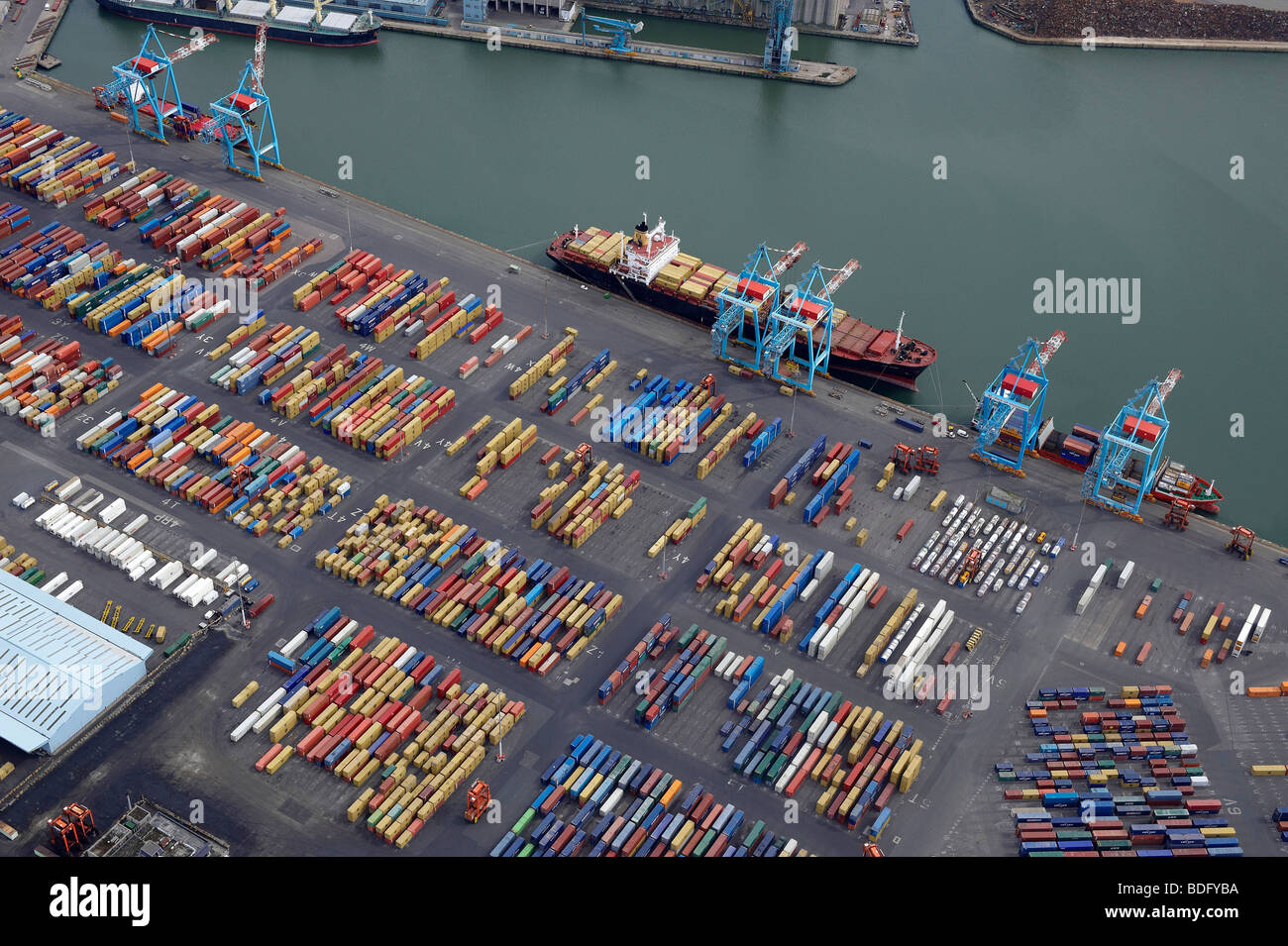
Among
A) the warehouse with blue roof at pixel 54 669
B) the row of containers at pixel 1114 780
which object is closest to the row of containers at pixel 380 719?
the warehouse with blue roof at pixel 54 669

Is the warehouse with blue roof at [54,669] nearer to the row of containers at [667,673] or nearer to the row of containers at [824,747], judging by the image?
the row of containers at [667,673]

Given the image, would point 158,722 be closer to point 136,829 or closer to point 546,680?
point 136,829

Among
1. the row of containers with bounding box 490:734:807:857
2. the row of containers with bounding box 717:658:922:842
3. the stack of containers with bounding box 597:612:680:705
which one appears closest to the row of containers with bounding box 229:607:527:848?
the row of containers with bounding box 490:734:807:857

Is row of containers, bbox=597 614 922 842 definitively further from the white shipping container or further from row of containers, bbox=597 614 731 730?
the white shipping container

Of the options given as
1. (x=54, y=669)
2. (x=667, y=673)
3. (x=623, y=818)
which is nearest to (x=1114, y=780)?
(x=667, y=673)

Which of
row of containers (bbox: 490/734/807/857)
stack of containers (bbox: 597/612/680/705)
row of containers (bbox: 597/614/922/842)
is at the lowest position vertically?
row of containers (bbox: 490/734/807/857)

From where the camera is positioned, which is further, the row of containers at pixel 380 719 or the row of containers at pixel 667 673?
the row of containers at pixel 667 673

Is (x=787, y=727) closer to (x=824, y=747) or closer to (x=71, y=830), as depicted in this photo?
(x=824, y=747)
